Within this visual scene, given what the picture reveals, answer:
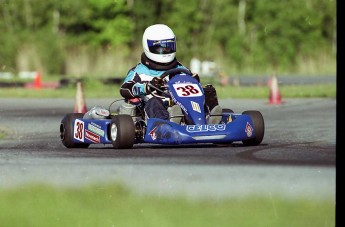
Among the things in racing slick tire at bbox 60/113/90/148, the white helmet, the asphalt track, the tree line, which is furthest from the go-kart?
the tree line

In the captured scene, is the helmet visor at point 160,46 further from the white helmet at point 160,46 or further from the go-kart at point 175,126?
the go-kart at point 175,126

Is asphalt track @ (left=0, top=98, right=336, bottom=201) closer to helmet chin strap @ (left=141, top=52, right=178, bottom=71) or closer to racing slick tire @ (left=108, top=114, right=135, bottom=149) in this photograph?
racing slick tire @ (left=108, top=114, right=135, bottom=149)

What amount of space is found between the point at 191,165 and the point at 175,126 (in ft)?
4.34

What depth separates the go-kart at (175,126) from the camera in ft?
38.2

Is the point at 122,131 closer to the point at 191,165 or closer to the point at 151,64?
the point at 151,64

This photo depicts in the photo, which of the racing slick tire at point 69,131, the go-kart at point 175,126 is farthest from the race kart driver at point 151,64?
the racing slick tire at point 69,131

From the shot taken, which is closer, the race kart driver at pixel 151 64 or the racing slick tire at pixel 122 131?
the racing slick tire at pixel 122 131

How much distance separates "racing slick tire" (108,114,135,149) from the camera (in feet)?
38.2

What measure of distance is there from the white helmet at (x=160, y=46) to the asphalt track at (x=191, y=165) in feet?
3.38

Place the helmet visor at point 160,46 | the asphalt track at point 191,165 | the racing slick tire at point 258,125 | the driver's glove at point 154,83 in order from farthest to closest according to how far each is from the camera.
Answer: the helmet visor at point 160,46, the driver's glove at point 154,83, the racing slick tire at point 258,125, the asphalt track at point 191,165

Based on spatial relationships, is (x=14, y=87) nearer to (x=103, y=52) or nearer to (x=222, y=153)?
(x=103, y=52)

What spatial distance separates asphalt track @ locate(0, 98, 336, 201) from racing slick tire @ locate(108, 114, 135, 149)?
0.10 m

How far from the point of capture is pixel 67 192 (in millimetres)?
8523
